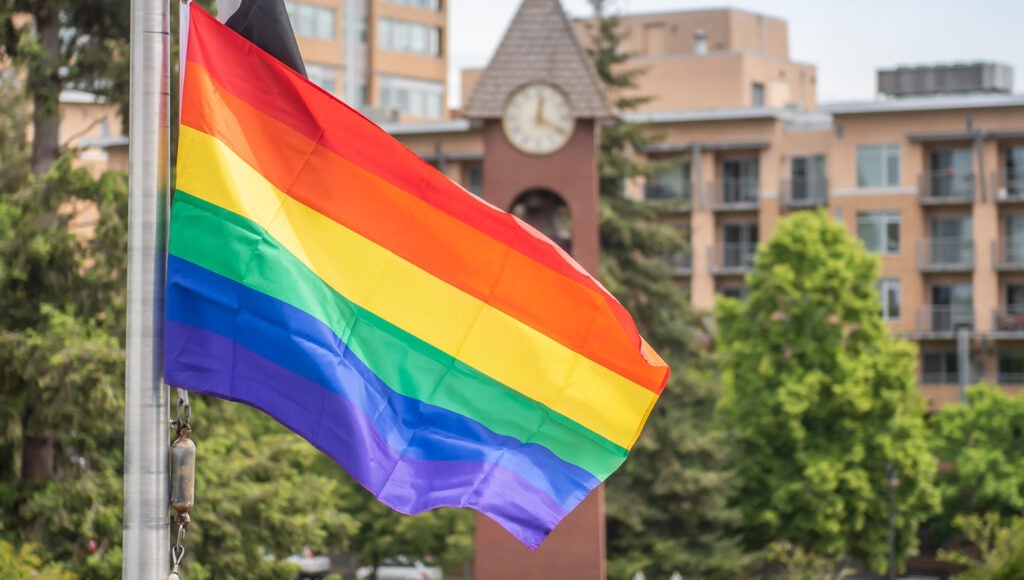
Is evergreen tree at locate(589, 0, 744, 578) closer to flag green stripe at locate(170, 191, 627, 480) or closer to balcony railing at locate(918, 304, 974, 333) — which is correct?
balcony railing at locate(918, 304, 974, 333)

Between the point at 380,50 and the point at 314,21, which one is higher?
the point at 314,21

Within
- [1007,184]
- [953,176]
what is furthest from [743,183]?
[1007,184]

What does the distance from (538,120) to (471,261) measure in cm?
2416

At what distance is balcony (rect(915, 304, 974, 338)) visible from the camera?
69.6m

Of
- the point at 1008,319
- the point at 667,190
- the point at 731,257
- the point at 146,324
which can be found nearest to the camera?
the point at 146,324

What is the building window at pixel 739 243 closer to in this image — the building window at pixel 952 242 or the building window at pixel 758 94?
the building window at pixel 952 242

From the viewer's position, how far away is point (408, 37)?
3765 inches

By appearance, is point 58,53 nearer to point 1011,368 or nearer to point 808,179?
point 808,179

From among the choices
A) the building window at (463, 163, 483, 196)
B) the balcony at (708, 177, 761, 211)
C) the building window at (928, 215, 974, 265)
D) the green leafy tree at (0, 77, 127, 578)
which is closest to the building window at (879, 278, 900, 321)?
the building window at (928, 215, 974, 265)

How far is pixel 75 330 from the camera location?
2758 cm

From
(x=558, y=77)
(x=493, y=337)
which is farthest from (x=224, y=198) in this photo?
(x=558, y=77)

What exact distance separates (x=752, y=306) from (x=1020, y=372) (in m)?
19.4

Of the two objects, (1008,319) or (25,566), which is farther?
(1008,319)

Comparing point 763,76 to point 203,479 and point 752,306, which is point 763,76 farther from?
point 203,479
